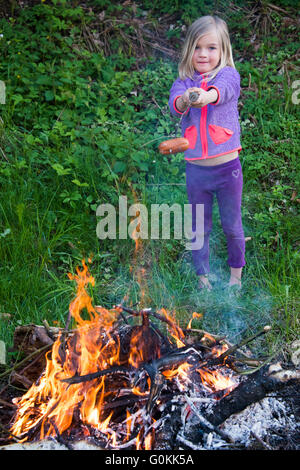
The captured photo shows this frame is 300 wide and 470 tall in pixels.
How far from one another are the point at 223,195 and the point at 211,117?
569 mm

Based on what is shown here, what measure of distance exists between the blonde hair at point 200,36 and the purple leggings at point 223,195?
0.64 m

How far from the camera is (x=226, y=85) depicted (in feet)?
10.4

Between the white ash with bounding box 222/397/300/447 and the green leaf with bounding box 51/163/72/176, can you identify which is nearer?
the white ash with bounding box 222/397/300/447

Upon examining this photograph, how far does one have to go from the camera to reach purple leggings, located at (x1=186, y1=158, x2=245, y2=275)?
3484mm

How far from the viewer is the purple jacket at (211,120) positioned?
3244 millimetres

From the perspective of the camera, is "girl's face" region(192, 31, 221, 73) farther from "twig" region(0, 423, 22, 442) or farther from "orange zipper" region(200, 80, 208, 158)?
"twig" region(0, 423, 22, 442)

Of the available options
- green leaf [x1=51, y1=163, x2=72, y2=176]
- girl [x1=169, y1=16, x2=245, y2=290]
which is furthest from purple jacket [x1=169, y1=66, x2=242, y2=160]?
green leaf [x1=51, y1=163, x2=72, y2=176]

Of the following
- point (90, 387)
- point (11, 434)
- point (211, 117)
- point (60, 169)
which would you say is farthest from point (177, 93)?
point (11, 434)

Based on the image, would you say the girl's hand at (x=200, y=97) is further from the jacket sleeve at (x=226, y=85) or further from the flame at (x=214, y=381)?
the flame at (x=214, y=381)

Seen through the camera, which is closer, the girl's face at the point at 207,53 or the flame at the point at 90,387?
the flame at the point at 90,387

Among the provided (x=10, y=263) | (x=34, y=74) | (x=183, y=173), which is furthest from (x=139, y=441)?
(x=34, y=74)

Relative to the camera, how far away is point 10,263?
12.8ft

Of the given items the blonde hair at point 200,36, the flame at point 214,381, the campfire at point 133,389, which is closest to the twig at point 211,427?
the campfire at point 133,389
